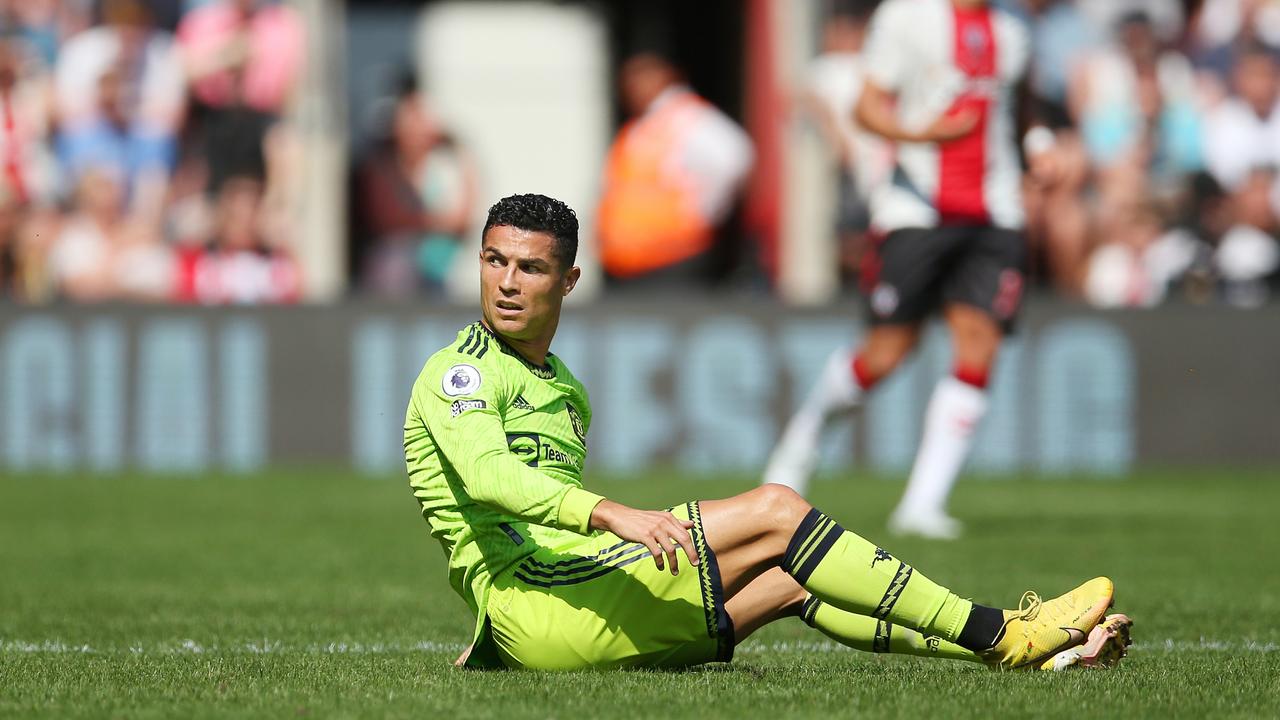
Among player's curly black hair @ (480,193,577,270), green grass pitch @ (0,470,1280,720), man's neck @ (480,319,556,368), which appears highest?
player's curly black hair @ (480,193,577,270)

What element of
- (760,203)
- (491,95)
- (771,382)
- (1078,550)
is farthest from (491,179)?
(1078,550)

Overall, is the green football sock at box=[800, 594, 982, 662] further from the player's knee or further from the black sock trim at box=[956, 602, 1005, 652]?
the player's knee

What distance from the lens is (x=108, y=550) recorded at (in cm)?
876

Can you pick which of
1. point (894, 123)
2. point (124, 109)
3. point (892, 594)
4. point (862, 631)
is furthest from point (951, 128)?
point (124, 109)

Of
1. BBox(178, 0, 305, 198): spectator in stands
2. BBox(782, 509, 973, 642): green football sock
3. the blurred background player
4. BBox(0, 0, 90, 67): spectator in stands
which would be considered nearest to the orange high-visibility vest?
BBox(178, 0, 305, 198): spectator in stands

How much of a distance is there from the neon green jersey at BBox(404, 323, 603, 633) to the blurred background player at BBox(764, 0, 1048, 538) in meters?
4.35

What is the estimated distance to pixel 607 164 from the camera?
49.4ft

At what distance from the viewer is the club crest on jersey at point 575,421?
5.01 meters

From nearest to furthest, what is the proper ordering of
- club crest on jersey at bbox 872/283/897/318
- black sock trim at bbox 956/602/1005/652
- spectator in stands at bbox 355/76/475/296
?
black sock trim at bbox 956/602/1005/652, club crest on jersey at bbox 872/283/897/318, spectator in stands at bbox 355/76/475/296

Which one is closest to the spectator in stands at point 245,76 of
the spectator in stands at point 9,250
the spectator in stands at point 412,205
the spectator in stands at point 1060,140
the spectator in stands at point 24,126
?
the spectator in stands at point 412,205

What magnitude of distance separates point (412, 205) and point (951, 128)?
6739 millimetres

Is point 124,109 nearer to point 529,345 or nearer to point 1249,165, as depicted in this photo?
point 1249,165

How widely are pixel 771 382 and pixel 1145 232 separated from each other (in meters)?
3.22

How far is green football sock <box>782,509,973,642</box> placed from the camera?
4.65m
